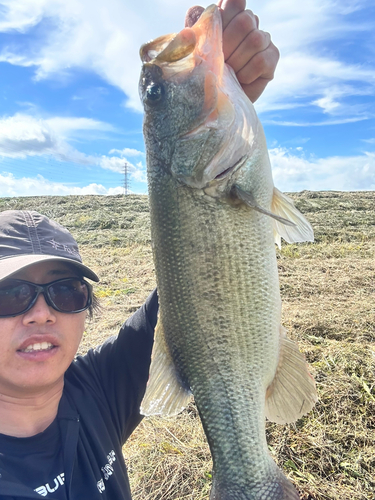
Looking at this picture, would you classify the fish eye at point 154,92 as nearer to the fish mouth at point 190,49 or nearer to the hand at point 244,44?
the fish mouth at point 190,49

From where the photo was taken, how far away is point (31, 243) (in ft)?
7.30

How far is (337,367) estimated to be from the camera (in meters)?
4.27

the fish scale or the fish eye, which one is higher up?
the fish eye

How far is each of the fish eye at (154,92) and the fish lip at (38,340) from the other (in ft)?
4.48

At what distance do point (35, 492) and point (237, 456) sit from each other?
0.97 meters

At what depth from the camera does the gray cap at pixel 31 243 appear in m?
2.09

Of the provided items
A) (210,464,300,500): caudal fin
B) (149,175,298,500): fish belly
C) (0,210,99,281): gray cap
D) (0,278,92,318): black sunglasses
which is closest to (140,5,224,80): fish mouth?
(149,175,298,500): fish belly

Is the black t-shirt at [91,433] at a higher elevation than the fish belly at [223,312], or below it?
below

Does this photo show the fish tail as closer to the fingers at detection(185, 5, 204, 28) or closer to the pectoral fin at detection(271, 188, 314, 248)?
the pectoral fin at detection(271, 188, 314, 248)

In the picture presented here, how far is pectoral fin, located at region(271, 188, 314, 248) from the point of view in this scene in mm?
1954

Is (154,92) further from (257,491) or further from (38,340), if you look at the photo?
(257,491)

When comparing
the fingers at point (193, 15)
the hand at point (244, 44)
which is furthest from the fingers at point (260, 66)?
the fingers at point (193, 15)

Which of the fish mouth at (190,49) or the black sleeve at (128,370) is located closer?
the fish mouth at (190,49)

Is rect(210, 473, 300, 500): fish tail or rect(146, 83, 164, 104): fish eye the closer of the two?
rect(210, 473, 300, 500): fish tail
